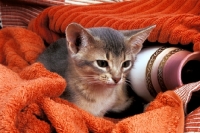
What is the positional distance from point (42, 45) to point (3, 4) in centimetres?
37

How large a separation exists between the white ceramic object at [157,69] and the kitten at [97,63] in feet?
0.16

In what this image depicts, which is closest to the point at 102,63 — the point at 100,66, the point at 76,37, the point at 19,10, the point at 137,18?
the point at 100,66

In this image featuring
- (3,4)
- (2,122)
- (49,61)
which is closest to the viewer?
(2,122)

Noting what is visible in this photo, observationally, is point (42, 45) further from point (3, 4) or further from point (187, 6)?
point (187, 6)

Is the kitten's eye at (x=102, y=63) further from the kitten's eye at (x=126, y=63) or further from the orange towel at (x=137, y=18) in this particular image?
the orange towel at (x=137, y=18)

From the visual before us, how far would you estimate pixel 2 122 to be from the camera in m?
0.65

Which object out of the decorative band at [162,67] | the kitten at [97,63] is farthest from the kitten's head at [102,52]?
the decorative band at [162,67]

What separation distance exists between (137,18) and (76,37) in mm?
329

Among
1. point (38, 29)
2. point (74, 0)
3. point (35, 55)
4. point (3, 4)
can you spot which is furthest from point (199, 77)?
point (3, 4)

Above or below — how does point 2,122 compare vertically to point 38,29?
above

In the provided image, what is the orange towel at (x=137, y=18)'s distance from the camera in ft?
3.49

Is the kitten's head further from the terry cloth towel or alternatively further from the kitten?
the terry cloth towel

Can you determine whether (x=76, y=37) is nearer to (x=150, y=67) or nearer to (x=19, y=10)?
(x=150, y=67)

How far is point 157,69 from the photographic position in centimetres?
104
